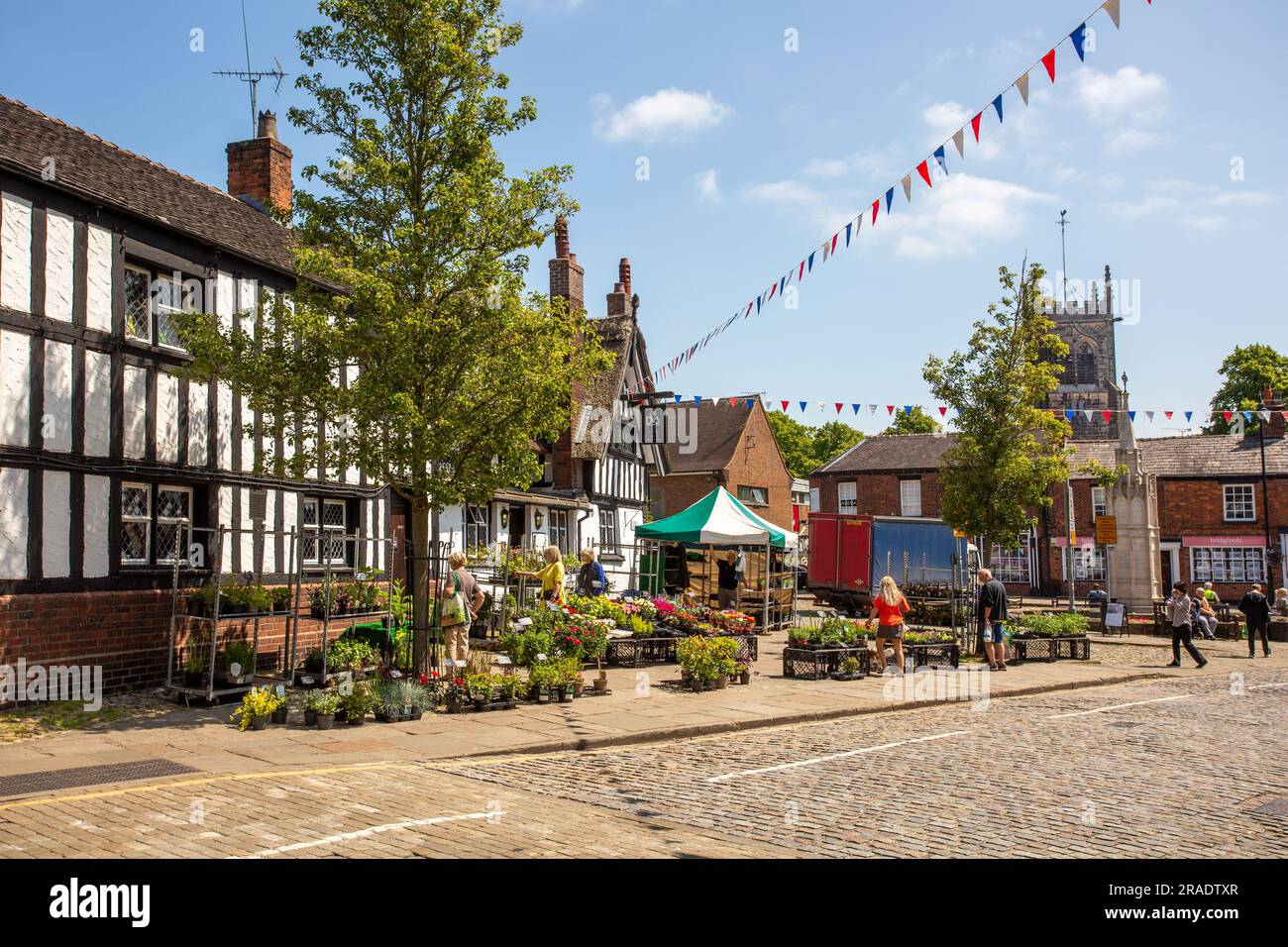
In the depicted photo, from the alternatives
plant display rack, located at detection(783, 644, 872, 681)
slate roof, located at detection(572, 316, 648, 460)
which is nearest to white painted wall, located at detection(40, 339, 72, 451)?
plant display rack, located at detection(783, 644, 872, 681)

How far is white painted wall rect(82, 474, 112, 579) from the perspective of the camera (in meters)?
13.1

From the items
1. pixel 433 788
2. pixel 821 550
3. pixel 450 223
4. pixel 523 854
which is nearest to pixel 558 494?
pixel 821 550

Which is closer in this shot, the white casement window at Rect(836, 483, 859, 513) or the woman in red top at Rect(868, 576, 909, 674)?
the woman in red top at Rect(868, 576, 909, 674)

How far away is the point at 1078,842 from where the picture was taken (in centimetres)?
677

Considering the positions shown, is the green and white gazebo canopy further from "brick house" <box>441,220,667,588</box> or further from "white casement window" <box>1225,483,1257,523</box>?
"white casement window" <box>1225,483,1257,523</box>

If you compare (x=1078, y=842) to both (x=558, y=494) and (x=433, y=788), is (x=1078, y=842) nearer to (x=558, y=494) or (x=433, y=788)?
(x=433, y=788)

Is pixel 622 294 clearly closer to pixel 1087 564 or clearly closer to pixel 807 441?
pixel 1087 564

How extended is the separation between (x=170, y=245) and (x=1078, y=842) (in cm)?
1387

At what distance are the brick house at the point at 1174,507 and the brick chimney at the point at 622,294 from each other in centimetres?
1786

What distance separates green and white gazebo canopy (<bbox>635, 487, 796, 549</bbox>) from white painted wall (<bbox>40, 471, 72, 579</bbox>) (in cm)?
1384

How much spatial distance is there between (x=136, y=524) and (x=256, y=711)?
4319 mm

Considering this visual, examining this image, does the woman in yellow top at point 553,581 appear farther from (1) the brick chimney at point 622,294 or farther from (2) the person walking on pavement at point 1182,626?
(1) the brick chimney at point 622,294

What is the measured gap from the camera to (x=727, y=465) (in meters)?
45.2

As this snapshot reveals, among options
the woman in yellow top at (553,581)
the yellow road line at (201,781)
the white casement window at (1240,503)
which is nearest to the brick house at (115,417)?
the woman in yellow top at (553,581)
